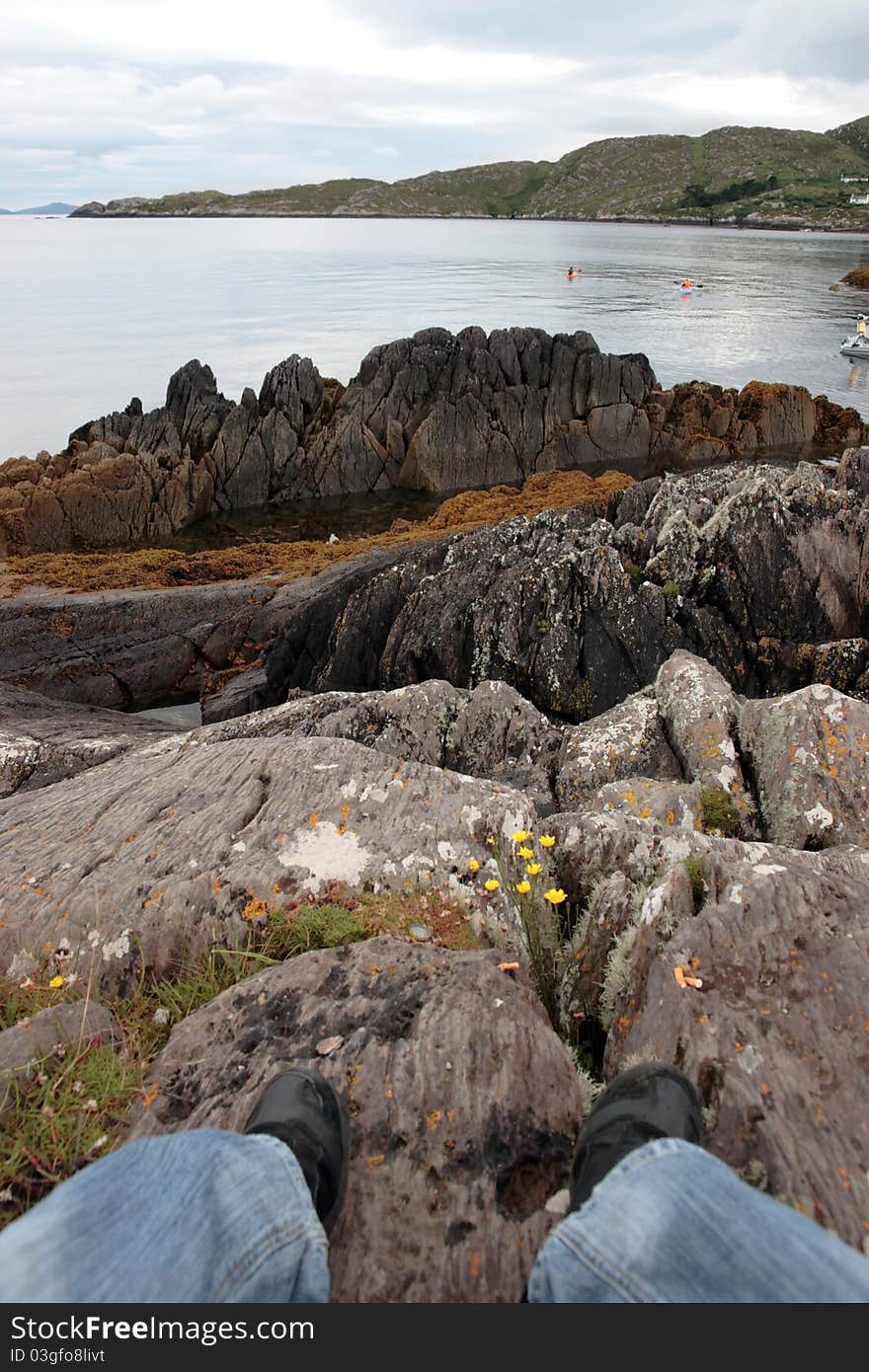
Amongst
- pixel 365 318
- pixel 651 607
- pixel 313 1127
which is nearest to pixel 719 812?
pixel 313 1127

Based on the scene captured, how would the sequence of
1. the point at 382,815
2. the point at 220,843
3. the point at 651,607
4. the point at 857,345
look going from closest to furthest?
the point at 220,843 < the point at 382,815 < the point at 651,607 < the point at 857,345

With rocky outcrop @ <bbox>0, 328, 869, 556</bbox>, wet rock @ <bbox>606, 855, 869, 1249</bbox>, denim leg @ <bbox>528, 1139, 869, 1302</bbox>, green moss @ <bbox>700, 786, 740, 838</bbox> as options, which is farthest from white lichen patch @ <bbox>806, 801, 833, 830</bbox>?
rocky outcrop @ <bbox>0, 328, 869, 556</bbox>

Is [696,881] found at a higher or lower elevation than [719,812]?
higher

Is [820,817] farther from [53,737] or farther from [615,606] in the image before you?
[53,737]

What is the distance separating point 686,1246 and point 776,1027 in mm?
2010

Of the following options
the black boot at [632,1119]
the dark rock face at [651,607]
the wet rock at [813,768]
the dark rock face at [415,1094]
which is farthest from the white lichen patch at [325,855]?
the dark rock face at [651,607]

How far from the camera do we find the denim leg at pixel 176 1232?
218 cm

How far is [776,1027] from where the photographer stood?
400cm

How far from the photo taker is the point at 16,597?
26.5 metres

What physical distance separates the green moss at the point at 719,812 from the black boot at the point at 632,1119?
4230 millimetres

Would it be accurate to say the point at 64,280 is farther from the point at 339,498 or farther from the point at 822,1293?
the point at 822,1293

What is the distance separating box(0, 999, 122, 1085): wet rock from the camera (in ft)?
13.1

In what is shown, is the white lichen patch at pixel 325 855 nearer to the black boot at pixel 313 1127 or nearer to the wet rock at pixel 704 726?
the black boot at pixel 313 1127
